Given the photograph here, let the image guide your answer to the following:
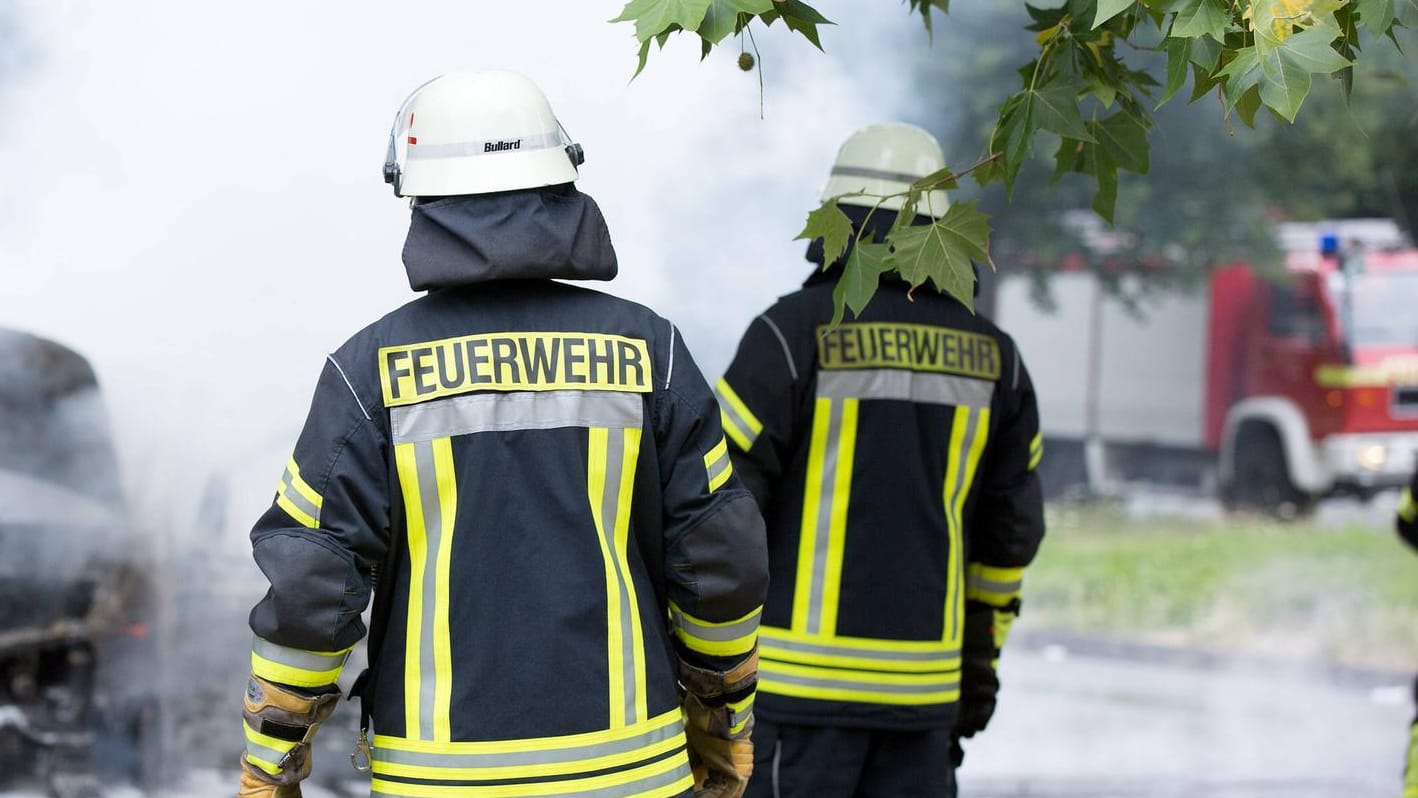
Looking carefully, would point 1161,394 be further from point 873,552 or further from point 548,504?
point 548,504

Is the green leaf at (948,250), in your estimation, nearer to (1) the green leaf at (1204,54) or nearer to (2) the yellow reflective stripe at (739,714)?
(1) the green leaf at (1204,54)

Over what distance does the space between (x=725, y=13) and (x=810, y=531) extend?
4.08 feet

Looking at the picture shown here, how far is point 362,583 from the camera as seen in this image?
76.4 inches

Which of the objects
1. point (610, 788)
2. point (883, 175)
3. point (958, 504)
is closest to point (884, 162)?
point (883, 175)

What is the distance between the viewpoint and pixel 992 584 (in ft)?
10.3

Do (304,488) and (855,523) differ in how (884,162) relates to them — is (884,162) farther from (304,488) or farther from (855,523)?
(304,488)

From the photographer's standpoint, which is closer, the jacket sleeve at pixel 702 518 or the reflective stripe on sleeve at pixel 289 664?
the reflective stripe on sleeve at pixel 289 664

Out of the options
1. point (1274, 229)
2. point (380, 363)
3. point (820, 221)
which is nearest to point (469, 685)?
point (380, 363)

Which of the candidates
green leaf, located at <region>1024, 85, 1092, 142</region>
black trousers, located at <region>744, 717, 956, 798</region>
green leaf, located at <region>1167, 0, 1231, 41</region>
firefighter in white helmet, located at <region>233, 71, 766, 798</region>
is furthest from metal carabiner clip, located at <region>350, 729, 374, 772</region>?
green leaf, located at <region>1167, 0, 1231, 41</region>

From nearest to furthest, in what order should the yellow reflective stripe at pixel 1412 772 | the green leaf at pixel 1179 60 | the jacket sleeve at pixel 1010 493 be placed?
the green leaf at pixel 1179 60, the jacket sleeve at pixel 1010 493, the yellow reflective stripe at pixel 1412 772

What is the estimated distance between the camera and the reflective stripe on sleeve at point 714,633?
7.07 ft

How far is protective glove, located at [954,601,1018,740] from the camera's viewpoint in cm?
314

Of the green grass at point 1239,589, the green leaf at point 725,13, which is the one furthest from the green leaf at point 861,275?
the green grass at point 1239,589

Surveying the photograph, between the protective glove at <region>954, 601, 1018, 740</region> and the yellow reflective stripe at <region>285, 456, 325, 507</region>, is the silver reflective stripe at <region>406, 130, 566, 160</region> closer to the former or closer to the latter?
the yellow reflective stripe at <region>285, 456, 325, 507</region>
